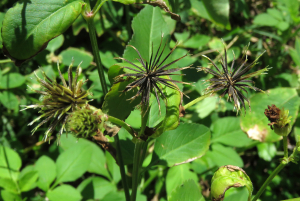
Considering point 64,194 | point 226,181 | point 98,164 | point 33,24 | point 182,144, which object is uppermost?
point 33,24

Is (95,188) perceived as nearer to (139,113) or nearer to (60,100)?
(139,113)

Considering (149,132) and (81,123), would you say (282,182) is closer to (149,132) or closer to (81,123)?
(149,132)

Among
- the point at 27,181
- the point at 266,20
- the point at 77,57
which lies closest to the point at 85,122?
the point at 27,181

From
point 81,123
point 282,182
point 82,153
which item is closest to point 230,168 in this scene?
point 81,123

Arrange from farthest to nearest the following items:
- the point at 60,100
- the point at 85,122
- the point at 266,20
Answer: the point at 266,20 < the point at 60,100 < the point at 85,122

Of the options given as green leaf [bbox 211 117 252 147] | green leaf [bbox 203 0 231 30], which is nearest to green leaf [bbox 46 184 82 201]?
green leaf [bbox 211 117 252 147]

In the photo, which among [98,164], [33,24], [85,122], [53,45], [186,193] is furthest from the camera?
[53,45]
